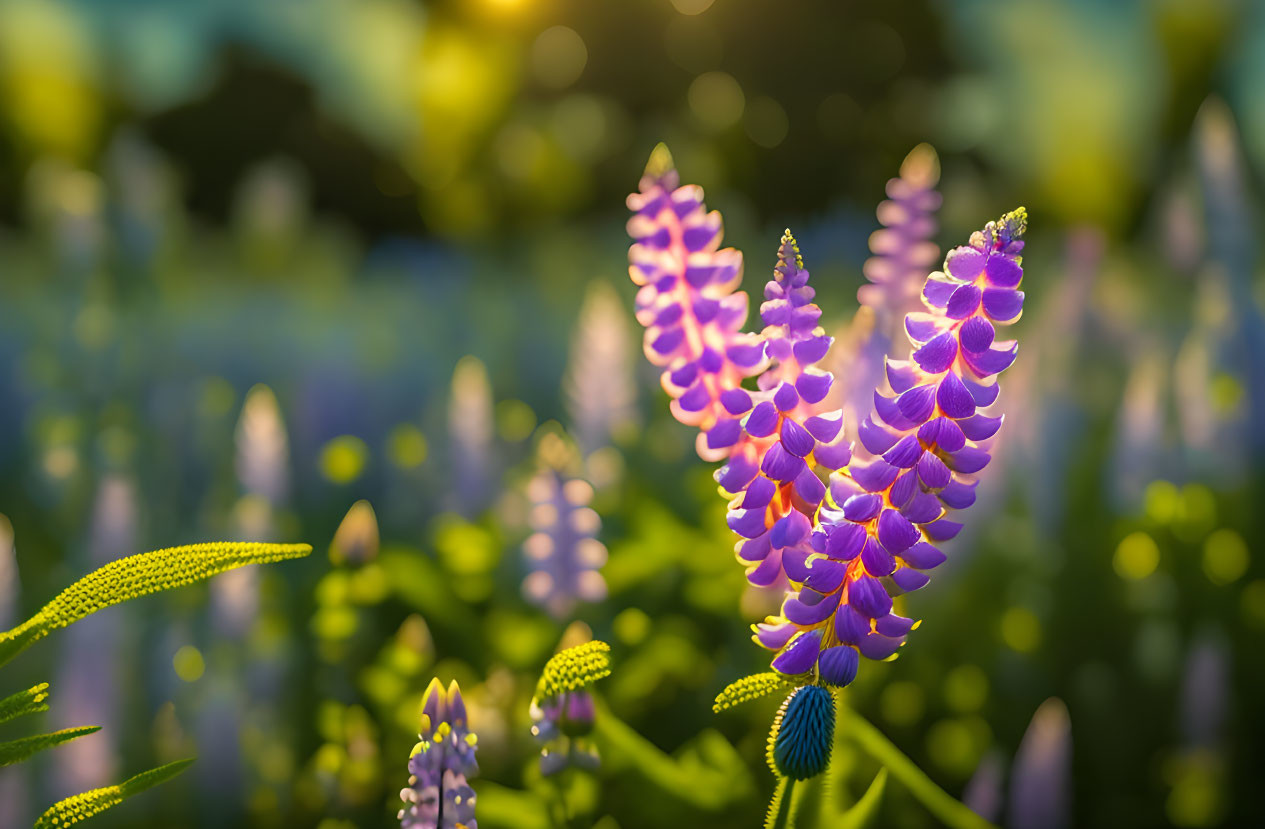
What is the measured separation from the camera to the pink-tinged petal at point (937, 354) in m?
0.51

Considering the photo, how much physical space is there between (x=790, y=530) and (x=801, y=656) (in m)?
0.06

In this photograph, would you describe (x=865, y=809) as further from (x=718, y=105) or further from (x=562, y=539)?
(x=718, y=105)

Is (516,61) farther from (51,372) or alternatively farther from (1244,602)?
(1244,602)

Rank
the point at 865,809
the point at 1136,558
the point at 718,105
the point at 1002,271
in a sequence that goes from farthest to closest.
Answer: the point at 718,105 < the point at 1136,558 < the point at 865,809 < the point at 1002,271

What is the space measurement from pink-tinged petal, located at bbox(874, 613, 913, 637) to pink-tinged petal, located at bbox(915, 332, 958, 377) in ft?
0.42

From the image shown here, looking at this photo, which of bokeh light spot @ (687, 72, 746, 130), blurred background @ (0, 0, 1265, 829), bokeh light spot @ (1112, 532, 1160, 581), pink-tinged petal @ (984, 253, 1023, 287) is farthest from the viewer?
bokeh light spot @ (687, 72, 746, 130)

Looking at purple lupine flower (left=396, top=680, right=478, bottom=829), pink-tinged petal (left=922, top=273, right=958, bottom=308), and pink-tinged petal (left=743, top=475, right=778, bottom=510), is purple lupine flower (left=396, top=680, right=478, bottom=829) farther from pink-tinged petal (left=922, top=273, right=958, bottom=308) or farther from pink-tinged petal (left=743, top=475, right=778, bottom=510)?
pink-tinged petal (left=922, top=273, right=958, bottom=308)

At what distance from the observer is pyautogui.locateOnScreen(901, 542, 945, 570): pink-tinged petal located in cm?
54

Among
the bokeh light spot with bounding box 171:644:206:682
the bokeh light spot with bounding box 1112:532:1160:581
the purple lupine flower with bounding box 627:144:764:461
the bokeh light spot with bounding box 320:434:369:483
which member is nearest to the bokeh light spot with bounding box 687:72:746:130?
the bokeh light spot with bounding box 320:434:369:483

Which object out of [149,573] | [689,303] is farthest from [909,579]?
[149,573]

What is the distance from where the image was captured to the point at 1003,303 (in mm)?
513

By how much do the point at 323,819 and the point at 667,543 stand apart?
55 cm

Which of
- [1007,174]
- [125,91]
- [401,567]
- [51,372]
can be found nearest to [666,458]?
[401,567]

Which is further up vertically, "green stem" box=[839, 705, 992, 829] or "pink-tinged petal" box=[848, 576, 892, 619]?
"pink-tinged petal" box=[848, 576, 892, 619]
